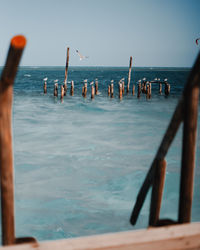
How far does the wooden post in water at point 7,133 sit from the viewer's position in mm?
1794

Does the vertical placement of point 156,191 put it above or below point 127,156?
above

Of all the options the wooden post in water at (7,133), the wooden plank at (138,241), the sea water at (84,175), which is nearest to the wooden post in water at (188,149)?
the wooden plank at (138,241)

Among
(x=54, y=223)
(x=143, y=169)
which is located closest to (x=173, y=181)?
(x=143, y=169)

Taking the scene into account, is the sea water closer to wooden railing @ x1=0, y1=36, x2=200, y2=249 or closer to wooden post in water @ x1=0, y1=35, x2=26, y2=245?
wooden railing @ x1=0, y1=36, x2=200, y2=249

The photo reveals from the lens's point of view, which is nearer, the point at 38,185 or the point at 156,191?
the point at 156,191

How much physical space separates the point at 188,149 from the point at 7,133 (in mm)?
1511

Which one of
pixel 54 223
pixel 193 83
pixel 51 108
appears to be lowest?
pixel 54 223

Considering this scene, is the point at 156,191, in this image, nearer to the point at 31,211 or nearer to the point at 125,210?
the point at 125,210

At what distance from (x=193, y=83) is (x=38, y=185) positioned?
5.76m

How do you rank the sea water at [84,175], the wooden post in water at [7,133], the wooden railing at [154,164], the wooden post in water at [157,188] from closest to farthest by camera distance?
the wooden post in water at [7,133] < the wooden railing at [154,164] < the wooden post in water at [157,188] < the sea water at [84,175]

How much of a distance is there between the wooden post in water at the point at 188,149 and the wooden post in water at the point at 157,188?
291 mm

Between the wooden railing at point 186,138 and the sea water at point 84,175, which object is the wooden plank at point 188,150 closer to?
the wooden railing at point 186,138

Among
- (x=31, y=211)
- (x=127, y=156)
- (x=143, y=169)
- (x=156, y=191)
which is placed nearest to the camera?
(x=156, y=191)

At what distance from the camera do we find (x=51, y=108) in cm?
2003
